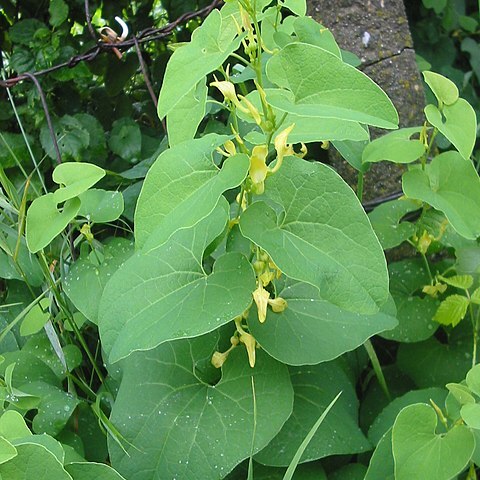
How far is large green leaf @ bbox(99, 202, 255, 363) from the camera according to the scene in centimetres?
64

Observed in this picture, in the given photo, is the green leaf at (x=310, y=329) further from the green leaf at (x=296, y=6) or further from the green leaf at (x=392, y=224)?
the green leaf at (x=296, y=6)

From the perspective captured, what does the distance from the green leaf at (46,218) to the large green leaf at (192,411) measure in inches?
6.6

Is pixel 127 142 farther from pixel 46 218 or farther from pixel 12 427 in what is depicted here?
pixel 12 427

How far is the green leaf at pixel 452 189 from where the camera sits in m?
0.76

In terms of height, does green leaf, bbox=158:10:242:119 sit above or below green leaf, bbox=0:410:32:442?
above

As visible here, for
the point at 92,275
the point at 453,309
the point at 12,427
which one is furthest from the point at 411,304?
the point at 12,427

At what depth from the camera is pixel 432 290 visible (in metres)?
0.89

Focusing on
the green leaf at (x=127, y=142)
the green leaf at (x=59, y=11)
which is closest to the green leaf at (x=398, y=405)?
the green leaf at (x=127, y=142)

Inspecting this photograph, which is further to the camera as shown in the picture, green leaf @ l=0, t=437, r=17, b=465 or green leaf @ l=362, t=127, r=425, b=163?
green leaf @ l=362, t=127, r=425, b=163

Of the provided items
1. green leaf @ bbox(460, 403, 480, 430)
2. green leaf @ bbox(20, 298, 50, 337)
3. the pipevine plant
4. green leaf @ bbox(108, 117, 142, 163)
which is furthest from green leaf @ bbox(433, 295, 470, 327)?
green leaf @ bbox(108, 117, 142, 163)

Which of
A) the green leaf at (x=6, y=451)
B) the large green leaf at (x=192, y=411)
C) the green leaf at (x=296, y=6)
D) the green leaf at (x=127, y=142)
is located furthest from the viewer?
the green leaf at (x=127, y=142)

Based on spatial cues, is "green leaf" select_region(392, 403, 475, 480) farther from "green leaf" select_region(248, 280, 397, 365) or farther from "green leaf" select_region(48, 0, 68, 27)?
"green leaf" select_region(48, 0, 68, 27)

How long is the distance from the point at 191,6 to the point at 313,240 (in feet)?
3.25

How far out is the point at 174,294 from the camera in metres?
0.69
